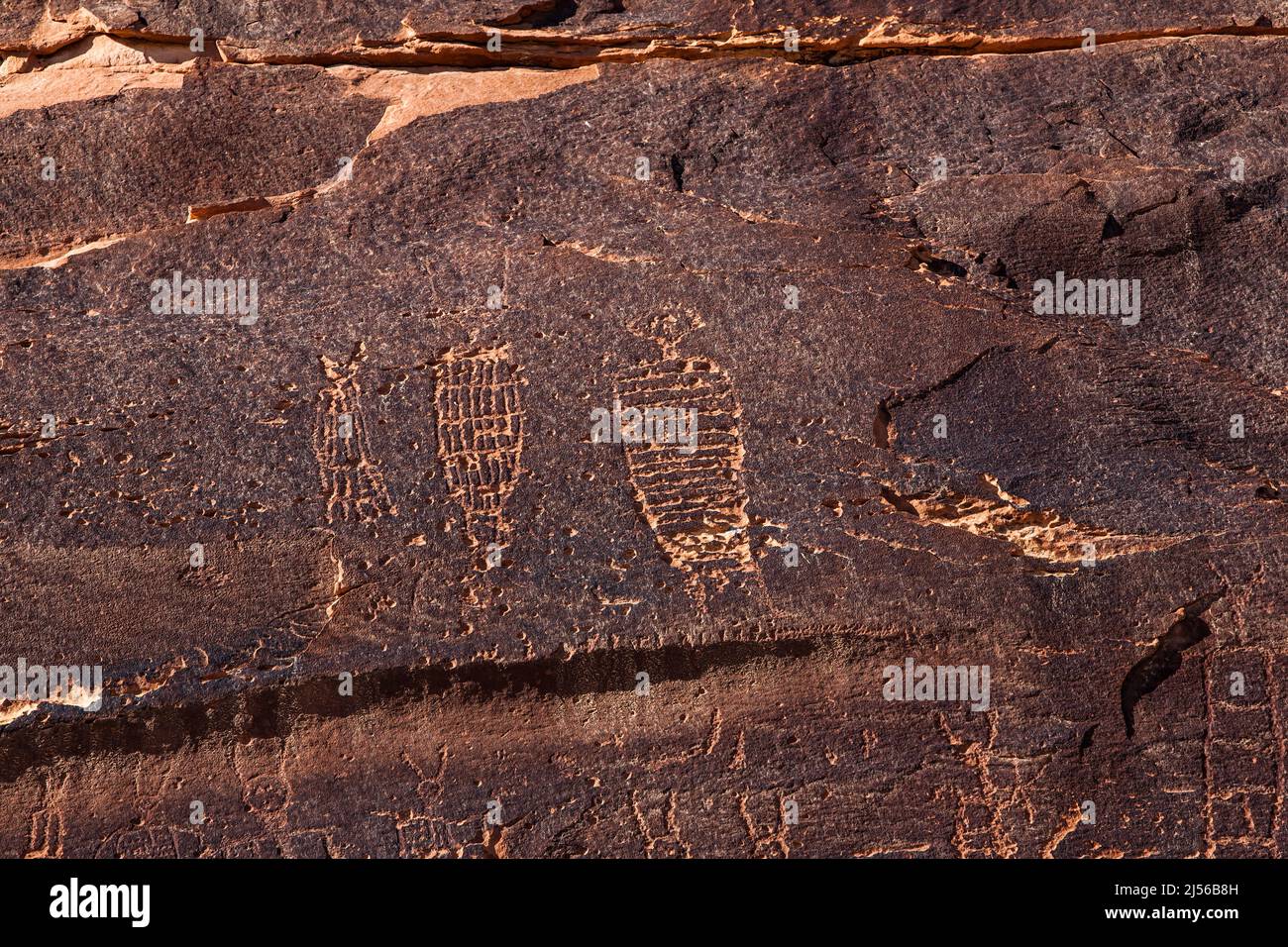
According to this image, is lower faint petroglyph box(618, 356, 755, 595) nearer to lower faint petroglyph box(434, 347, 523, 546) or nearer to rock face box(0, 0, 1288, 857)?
rock face box(0, 0, 1288, 857)

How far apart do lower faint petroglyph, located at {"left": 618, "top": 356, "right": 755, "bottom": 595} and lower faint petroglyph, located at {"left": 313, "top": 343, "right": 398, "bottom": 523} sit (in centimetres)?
80

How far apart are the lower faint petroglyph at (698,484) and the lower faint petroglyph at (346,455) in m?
0.80

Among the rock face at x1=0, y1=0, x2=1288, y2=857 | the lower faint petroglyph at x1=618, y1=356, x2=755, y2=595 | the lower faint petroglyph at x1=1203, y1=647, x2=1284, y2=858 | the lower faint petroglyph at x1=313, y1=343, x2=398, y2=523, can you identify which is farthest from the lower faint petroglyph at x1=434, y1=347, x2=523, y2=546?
the lower faint petroglyph at x1=1203, y1=647, x2=1284, y2=858

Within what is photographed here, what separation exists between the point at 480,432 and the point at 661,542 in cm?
66

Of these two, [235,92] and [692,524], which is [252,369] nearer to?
[235,92]

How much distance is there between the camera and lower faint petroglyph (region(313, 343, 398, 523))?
3018 millimetres

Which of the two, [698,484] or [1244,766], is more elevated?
[698,484]

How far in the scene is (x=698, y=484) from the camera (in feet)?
9.91

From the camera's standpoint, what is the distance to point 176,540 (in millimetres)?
2998

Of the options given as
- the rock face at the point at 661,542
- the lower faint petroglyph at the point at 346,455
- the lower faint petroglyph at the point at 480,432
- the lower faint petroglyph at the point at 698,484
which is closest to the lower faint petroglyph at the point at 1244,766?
the rock face at the point at 661,542

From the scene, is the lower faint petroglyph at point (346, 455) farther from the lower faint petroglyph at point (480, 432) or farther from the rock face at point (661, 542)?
the lower faint petroglyph at point (480, 432)

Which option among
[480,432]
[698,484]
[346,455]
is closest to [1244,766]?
[698,484]

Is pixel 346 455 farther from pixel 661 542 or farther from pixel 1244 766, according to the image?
pixel 1244 766

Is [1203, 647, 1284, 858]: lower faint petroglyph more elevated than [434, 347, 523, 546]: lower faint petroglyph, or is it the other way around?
[434, 347, 523, 546]: lower faint petroglyph
